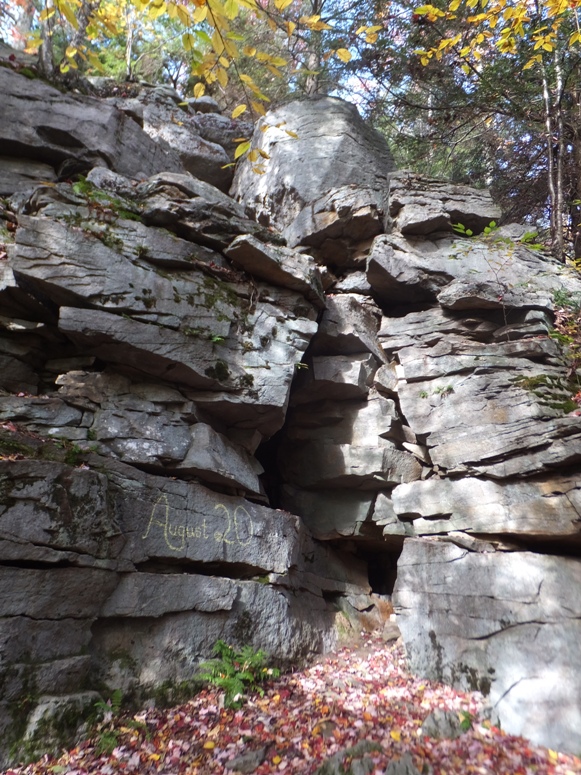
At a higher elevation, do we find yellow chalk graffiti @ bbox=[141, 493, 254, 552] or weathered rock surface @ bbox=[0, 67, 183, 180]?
weathered rock surface @ bbox=[0, 67, 183, 180]

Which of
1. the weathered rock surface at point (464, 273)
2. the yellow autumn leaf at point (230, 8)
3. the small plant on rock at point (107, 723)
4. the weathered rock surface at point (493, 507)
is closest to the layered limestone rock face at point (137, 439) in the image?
the small plant on rock at point (107, 723)

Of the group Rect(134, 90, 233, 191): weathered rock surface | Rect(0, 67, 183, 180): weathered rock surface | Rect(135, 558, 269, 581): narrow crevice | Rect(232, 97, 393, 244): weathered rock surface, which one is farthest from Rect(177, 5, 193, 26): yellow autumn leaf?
Rect(134, 90, 233, 191): weathered rock surface

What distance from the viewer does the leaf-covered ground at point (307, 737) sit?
14.7 ft

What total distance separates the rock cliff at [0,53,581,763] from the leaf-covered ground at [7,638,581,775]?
35cm

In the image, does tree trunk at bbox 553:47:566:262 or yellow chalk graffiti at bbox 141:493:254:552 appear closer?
yellow chalk graffiti at bbox 141:493:254:552

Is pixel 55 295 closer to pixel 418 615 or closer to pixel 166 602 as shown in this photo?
pixel 166 602

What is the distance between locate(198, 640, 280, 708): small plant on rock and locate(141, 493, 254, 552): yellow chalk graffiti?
1.36 meters

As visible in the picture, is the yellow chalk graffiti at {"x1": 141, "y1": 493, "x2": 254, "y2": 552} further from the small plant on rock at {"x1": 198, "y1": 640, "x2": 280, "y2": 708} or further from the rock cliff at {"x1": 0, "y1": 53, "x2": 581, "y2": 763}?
the small plant on rock at {"x1": 198, "y1": 640, "x2": 280, "y2": 708}

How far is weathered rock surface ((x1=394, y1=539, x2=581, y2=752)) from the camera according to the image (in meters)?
5.26

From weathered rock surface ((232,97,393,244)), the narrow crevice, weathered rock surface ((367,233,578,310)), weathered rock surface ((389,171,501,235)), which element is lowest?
the narrow crevice

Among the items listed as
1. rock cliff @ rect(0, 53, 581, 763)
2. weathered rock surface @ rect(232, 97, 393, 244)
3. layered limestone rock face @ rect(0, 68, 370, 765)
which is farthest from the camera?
weathered rock surface @ rect(232, 97, 393, 244)

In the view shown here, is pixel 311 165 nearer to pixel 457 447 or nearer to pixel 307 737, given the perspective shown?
pixel 457 447

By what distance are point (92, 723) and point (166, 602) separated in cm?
141

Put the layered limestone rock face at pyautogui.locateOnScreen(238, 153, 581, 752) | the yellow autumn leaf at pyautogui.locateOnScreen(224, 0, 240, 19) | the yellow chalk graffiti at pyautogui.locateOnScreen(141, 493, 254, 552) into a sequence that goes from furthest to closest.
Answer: the yellow chalk graffiti at pyautogui.locateOnScreen(141, 493, 254, 552) → the layered limestone rock face at pyautogui.locateOnScreen(238, 153, 581, 752) → the yellow autumn leaf at pyautogui.locateOnScreen(224, 0, 240, 19)
